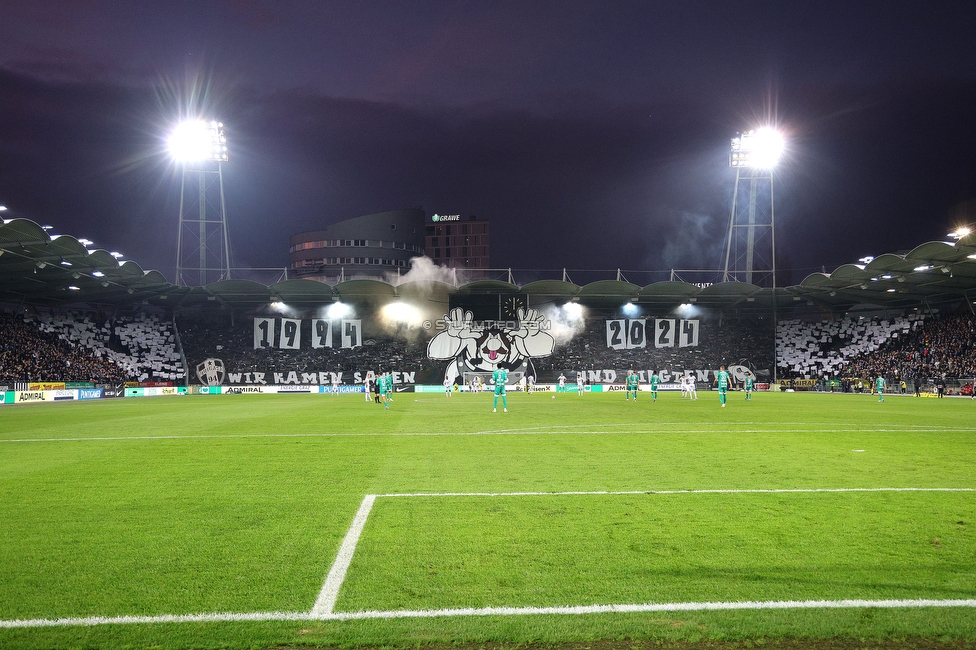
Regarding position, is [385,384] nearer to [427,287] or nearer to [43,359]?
[427,287]

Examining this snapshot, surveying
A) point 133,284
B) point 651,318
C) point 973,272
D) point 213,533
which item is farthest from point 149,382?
point 973,272

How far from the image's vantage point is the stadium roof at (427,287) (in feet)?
127

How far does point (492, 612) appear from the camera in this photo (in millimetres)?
4594

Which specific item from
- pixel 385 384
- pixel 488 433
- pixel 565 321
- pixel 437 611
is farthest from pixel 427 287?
pixel 437 611

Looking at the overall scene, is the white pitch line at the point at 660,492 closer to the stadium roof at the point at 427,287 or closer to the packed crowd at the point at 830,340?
the stadium roof at the point at 427,287

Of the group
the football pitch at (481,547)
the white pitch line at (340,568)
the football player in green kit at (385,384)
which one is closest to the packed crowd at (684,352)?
the football player in green kit at (385,384)

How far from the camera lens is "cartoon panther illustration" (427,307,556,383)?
6000 centimetres

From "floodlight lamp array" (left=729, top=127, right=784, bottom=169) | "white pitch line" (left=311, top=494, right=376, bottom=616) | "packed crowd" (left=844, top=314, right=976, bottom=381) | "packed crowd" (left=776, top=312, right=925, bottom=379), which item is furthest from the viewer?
"packed crowd" (left=776, top=312, right=925, bottom=379)

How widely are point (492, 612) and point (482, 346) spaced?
183 ft

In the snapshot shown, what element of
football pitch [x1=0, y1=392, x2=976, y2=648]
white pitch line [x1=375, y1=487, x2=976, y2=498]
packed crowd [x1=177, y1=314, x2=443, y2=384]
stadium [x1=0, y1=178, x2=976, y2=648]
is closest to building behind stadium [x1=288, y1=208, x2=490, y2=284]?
packed crowd [x1=177, y1=314, x2=443, y2=384]

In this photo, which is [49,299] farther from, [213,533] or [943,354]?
[943,354]

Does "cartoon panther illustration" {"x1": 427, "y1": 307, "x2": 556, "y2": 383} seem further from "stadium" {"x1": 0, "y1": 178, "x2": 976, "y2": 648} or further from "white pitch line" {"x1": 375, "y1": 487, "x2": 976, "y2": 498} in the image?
"white pitch line" {"x1": 375, "y1": 487, "x2": 976, "y2": 498}

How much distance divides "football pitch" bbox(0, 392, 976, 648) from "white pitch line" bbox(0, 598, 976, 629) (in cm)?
2

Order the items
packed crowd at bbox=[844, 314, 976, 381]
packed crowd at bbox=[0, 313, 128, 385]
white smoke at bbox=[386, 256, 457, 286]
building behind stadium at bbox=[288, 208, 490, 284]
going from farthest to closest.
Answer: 1. building behind stadium at bbox=[288, 208, 490, 284]
2. white smoke at bbox=[386, 256, 457, 286]
3. packed crowd at bbox=[844, 314, 976, 381]
4. packed crowd at bbox=[0, 313, 128, 385]
